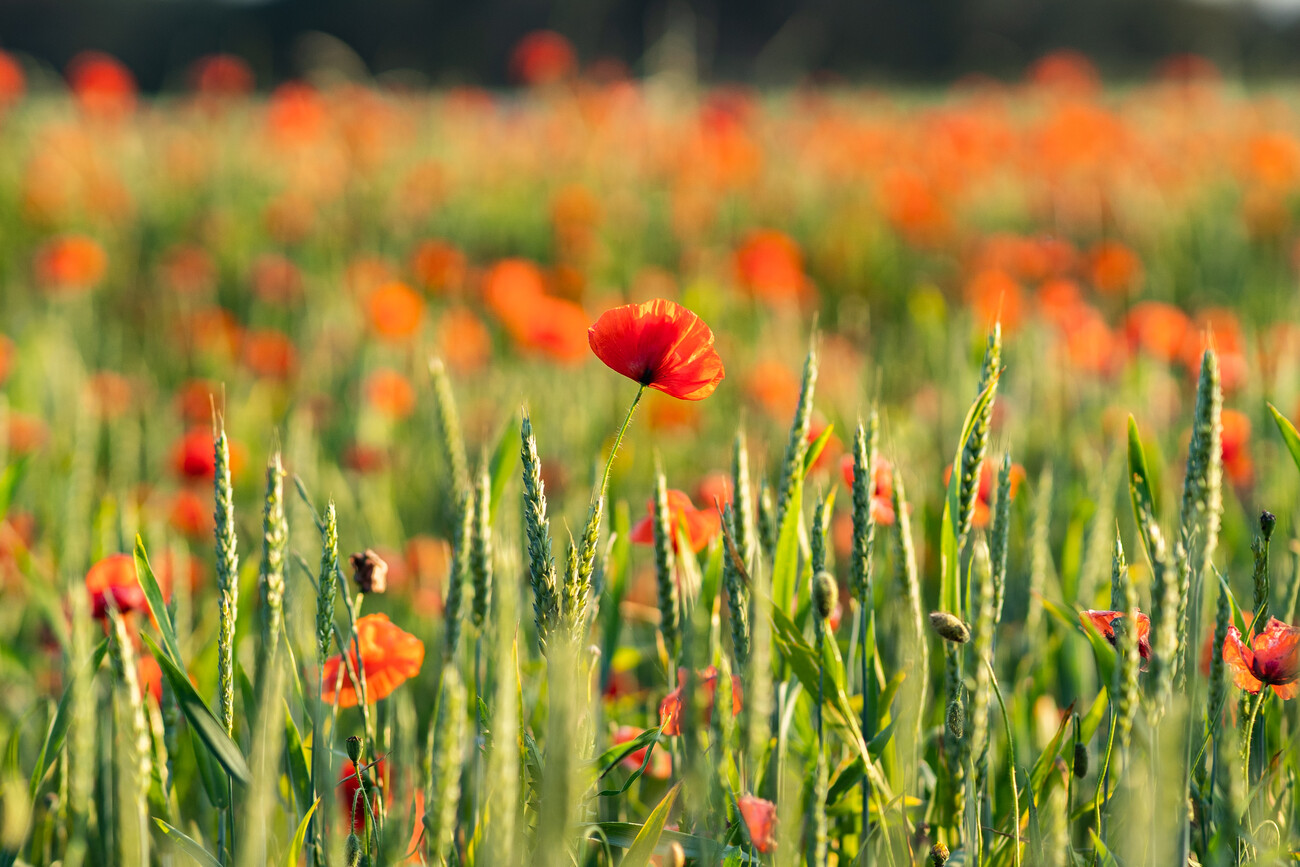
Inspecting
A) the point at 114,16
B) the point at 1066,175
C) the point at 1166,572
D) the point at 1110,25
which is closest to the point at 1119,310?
the point at 1066,175

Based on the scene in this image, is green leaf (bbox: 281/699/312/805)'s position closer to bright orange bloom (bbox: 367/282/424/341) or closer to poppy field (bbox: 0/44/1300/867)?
poppy field (bbox: 0/44/1300/867)

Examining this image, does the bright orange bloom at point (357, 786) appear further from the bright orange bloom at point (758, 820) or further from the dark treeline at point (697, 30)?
the dark treeline at point (697, 30)

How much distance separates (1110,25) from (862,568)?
25325mm

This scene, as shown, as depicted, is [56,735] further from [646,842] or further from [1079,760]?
[1079,760]

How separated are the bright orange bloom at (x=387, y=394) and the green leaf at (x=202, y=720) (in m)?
1.46

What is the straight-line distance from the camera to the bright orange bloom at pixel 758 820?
2.09 ft

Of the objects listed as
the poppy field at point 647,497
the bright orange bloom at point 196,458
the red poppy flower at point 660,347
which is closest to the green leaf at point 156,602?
the poppy field at point 647,497

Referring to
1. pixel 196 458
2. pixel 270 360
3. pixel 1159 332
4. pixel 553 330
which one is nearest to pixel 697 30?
pixel 270 360

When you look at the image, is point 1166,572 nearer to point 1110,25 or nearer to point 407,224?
point 407,224

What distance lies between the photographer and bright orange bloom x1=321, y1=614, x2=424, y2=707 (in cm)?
76

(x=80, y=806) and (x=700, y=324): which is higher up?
(x=700, y=324)

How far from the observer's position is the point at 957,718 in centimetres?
62

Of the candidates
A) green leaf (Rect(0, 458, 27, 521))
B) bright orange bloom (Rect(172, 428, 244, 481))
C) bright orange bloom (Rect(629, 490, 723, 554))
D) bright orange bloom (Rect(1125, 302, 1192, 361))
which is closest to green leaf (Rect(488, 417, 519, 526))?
bright orange bloom (Rect(629, 490, 723, 554))

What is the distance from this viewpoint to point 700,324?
70 cm
